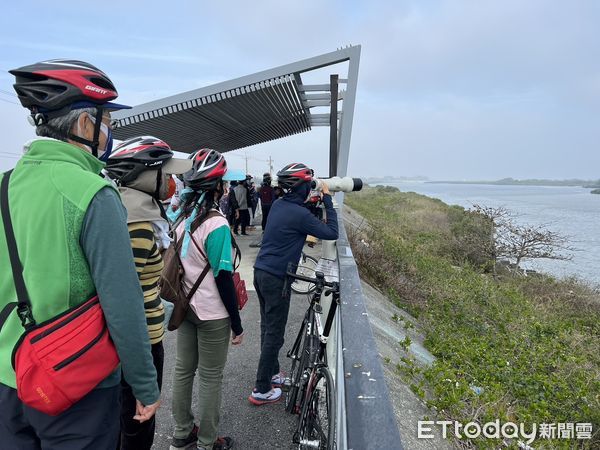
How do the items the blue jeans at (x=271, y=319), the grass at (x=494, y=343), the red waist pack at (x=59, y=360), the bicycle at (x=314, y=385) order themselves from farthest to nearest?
1. the grass at (x=494, y=343)
2. the blue jeans at (x=271, y=319)
3. the bicycle at (x=314, y=385)
4. the red waist pack at (x=59, y=360)

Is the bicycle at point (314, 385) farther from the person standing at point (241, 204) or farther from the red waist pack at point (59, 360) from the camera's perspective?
the person standing at point (241, 204)

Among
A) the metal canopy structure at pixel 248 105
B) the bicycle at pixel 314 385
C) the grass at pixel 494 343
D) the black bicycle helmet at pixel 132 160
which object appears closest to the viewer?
the black bicycle helmet at pixel 132 160

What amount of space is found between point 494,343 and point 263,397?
4397 millimetres

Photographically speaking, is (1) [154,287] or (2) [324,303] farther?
(2) [324,303]

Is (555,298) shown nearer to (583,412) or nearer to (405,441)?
(583,412)

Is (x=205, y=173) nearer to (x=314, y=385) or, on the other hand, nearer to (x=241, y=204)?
(x=314, y=385)

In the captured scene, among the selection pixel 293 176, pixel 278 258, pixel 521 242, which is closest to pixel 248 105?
pixel 293 176

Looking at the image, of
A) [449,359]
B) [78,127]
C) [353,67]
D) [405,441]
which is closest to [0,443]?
[78,127]

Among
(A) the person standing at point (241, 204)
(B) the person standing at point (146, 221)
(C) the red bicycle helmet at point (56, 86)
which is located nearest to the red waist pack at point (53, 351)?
(C) the red bicycle helmet at point (56, 86)

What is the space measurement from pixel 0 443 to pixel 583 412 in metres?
5.24

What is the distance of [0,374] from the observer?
53.2 inches

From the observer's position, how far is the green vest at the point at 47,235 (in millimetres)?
1246

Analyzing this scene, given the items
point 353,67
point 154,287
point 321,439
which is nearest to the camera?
point 154,287

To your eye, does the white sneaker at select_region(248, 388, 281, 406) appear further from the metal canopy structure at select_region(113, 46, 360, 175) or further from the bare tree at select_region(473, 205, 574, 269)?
the bare tree at select_region(473, 205, 574, 269)
